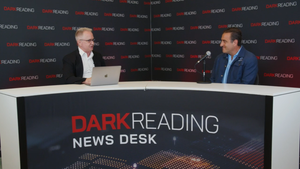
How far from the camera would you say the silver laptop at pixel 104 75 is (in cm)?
272

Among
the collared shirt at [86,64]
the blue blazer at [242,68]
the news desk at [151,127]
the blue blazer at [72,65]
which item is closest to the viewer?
the news desk at [151,127]

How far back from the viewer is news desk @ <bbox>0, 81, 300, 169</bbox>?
7.59ft

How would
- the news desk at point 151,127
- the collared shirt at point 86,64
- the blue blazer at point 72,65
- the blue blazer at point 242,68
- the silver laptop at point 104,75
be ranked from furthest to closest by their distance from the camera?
1. the collared shirt at point 86,64
2. the blue blazer at point 72,65
3. the blue blazer at point 242,68
4. the silver laptop at point 104,75
5. the news desk at point 151,127

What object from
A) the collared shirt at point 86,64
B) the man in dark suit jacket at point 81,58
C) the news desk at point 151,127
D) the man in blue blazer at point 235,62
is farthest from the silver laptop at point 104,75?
the man in blue blazer at point 235,62

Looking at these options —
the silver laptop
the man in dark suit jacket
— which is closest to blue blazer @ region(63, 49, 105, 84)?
the man in dark suit jacket

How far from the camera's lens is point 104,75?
2.77m

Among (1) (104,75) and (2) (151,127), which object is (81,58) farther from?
(2) (151,127)

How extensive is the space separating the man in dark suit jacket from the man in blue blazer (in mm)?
1682

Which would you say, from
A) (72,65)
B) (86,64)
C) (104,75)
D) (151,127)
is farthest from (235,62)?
(72,65)

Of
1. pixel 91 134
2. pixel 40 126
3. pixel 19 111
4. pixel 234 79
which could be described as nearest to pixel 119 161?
pixel 91 134

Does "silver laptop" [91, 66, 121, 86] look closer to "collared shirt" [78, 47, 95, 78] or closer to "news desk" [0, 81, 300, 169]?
"news desk" [0, 81, 300, 169]

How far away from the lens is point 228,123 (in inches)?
95.0

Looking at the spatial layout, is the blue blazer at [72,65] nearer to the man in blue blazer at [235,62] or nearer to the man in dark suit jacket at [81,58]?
the man in dark suit jacket at [81,58]

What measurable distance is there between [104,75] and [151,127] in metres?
0.65
